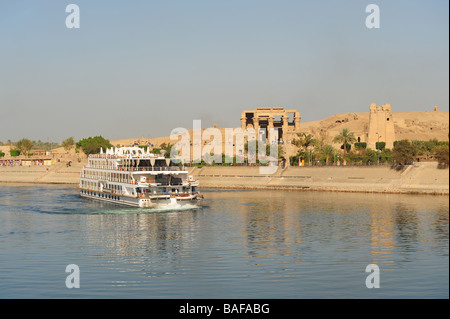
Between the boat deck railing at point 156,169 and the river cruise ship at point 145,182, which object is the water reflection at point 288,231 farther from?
the boat deck railing at point 156,169

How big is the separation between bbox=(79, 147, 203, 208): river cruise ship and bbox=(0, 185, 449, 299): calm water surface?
2.17 m

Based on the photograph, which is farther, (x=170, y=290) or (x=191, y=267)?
(x=191, y=267)

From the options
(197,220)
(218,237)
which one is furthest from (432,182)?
(218,237)

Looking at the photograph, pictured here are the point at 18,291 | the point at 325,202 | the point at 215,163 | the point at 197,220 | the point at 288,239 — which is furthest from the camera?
the point at 215,163

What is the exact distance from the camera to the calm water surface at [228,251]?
98.2 ft

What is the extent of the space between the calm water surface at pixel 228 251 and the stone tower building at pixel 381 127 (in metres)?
114

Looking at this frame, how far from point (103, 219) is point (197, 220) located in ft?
35.8

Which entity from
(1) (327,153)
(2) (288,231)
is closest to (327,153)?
(1) (327,153)

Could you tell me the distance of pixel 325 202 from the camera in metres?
81.1
